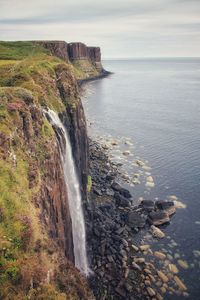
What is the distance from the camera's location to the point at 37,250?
54.3 ft

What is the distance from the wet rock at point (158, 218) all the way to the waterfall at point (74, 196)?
37.7ft

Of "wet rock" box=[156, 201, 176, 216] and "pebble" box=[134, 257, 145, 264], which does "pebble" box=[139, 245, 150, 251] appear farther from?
"wet rock" box=[156, 201, 176, 216]

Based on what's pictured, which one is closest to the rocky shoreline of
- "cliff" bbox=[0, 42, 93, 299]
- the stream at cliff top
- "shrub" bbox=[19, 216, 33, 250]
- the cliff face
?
the stream at cliff top

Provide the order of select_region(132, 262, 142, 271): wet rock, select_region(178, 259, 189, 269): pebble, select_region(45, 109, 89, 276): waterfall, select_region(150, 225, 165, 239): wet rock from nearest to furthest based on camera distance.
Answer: select_region(45, 109, 89, 276): waterfall → select_region(132, 262, 142, 271): wet rock → select_region(178, 259, 189, 269): pebble → select_region(150, 225, 165, 239): wet rock

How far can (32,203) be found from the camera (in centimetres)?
2003

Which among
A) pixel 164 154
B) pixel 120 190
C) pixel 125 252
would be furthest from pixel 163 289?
pixel 164 154

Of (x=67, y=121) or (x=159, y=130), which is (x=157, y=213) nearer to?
(x=67, y=121)

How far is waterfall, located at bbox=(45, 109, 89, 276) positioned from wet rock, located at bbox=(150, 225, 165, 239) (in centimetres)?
1038

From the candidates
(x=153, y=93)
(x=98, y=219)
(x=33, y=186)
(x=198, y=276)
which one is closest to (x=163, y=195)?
(x=98, y=219)

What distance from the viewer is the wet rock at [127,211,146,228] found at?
141 ft

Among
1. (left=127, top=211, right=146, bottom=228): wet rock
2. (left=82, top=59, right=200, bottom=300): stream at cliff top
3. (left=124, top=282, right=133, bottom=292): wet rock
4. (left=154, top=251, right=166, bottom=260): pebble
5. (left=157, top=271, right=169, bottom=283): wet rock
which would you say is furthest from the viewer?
(left=127, top=211, right=146, bottom=228): wet rock

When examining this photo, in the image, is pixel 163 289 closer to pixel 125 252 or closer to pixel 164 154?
pixel 125 252

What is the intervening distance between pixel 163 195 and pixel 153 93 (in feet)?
364

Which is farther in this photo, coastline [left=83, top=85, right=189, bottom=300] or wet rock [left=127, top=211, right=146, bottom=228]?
wet rock [left=127, top=211, right=146, bottom=228]
